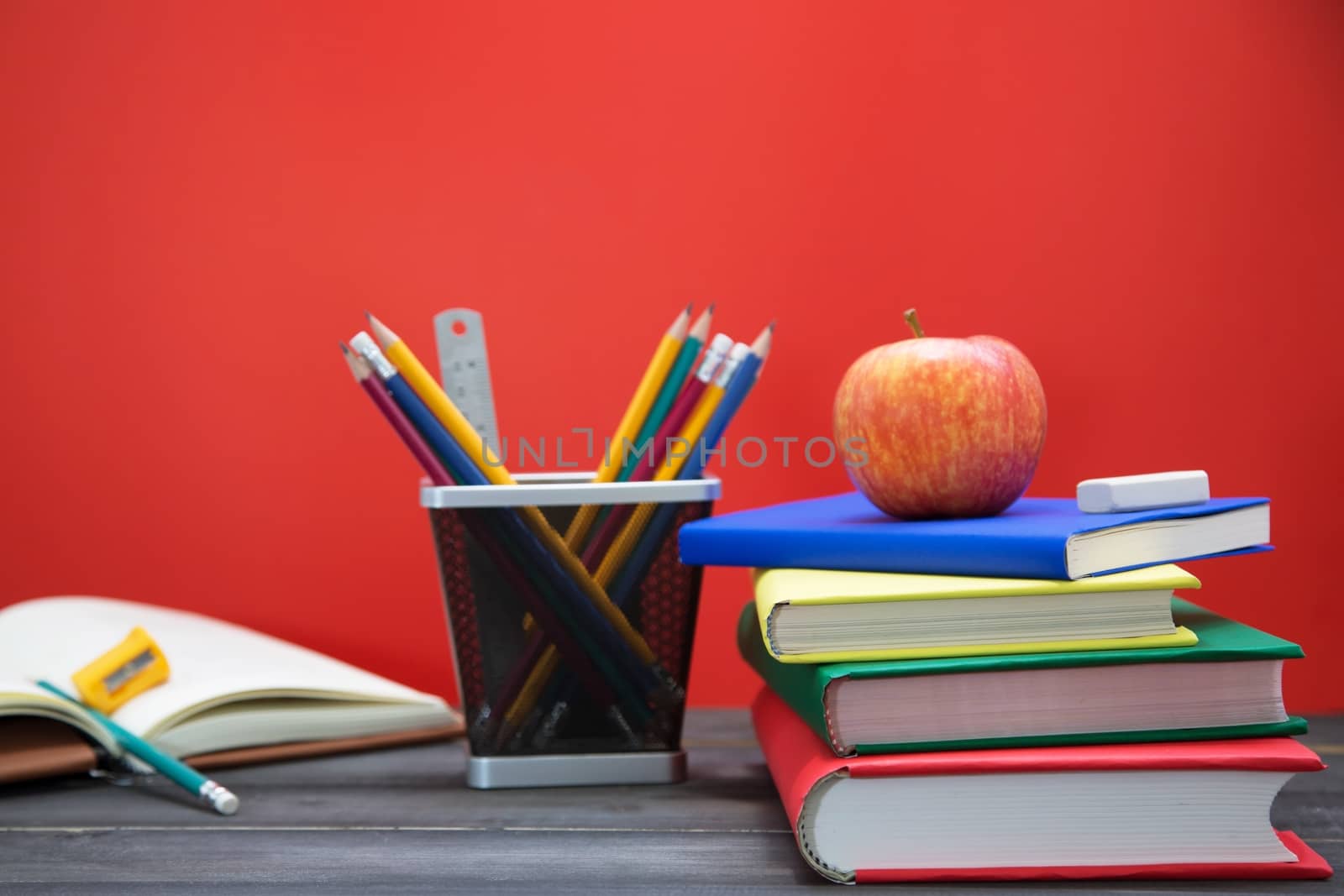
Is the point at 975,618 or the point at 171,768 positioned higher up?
the point at 975,618

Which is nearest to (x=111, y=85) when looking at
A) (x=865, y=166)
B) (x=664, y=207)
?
(x=664, y=207)

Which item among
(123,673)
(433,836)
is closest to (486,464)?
(433,836)

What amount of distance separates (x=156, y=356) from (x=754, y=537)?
66cm

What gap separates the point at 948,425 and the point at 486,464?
26cm

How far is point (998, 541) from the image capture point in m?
0.53

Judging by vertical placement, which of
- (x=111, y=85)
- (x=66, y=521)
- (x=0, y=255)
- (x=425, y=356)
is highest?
(x=111, y=85)

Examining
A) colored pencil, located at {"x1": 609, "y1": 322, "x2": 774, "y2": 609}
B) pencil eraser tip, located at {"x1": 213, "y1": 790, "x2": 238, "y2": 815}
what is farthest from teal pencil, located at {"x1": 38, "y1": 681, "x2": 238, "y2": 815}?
colored pencil, located at {"x1": 609, "y1": 322, "x2": 774, "y2": 609}

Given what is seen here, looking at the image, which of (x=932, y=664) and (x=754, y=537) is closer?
(x=932, y=664)

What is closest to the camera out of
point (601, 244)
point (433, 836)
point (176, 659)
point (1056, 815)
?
point (1056, 815)

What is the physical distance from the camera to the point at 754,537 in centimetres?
63

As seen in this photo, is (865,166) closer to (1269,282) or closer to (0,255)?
(1269,282)

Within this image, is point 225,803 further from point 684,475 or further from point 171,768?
point 684,475

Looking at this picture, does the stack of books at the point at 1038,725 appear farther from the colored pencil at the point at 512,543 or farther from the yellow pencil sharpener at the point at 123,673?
the yellow pencil sharpener at the point at 123,673

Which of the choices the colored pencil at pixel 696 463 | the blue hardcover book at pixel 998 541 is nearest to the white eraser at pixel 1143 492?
the blue hardcover book at pixel 998 541
